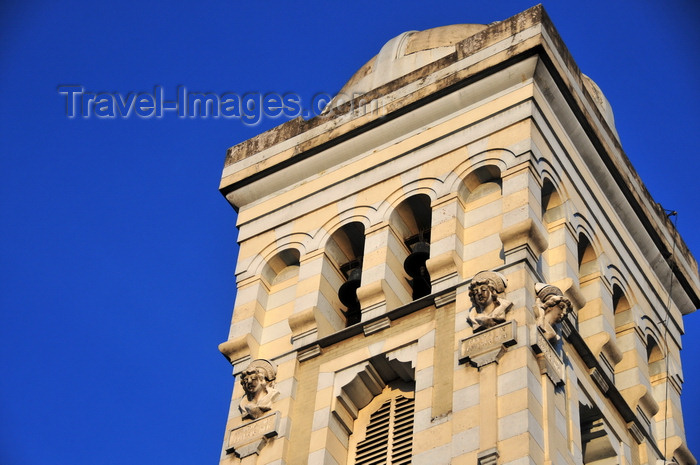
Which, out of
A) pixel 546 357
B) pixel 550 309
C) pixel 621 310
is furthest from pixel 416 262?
pixel 546 357

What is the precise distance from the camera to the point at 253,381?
3891 centimetres

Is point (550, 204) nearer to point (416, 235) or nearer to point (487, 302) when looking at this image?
point (416, 235)

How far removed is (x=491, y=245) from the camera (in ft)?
128

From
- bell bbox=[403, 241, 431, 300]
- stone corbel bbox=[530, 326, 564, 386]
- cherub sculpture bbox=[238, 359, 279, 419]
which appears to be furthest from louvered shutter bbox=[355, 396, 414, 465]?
bell bbox=[403, 241, 431, 300]

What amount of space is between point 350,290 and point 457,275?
3.88m

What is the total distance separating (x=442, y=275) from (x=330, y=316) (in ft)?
10.7

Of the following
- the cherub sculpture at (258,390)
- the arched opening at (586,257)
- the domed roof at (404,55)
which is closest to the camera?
the cherub sculpture at (258,390)

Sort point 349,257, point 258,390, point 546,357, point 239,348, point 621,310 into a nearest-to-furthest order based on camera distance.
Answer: point 546,357 → point 258,390 → point 239,348 → point 349,257 → point 621,310

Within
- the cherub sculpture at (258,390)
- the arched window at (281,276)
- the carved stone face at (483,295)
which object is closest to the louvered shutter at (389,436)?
the cherub sculpture at (258,390)

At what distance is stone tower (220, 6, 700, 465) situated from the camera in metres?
36.2

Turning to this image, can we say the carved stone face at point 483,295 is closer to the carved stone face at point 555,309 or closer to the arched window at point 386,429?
the carved stone face at point 555,309

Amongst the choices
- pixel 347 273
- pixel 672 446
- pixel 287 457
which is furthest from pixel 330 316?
pixel 672 446

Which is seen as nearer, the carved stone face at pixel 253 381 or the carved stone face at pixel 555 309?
the carved stone face at pixel 555 309

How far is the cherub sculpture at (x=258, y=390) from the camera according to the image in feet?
127
